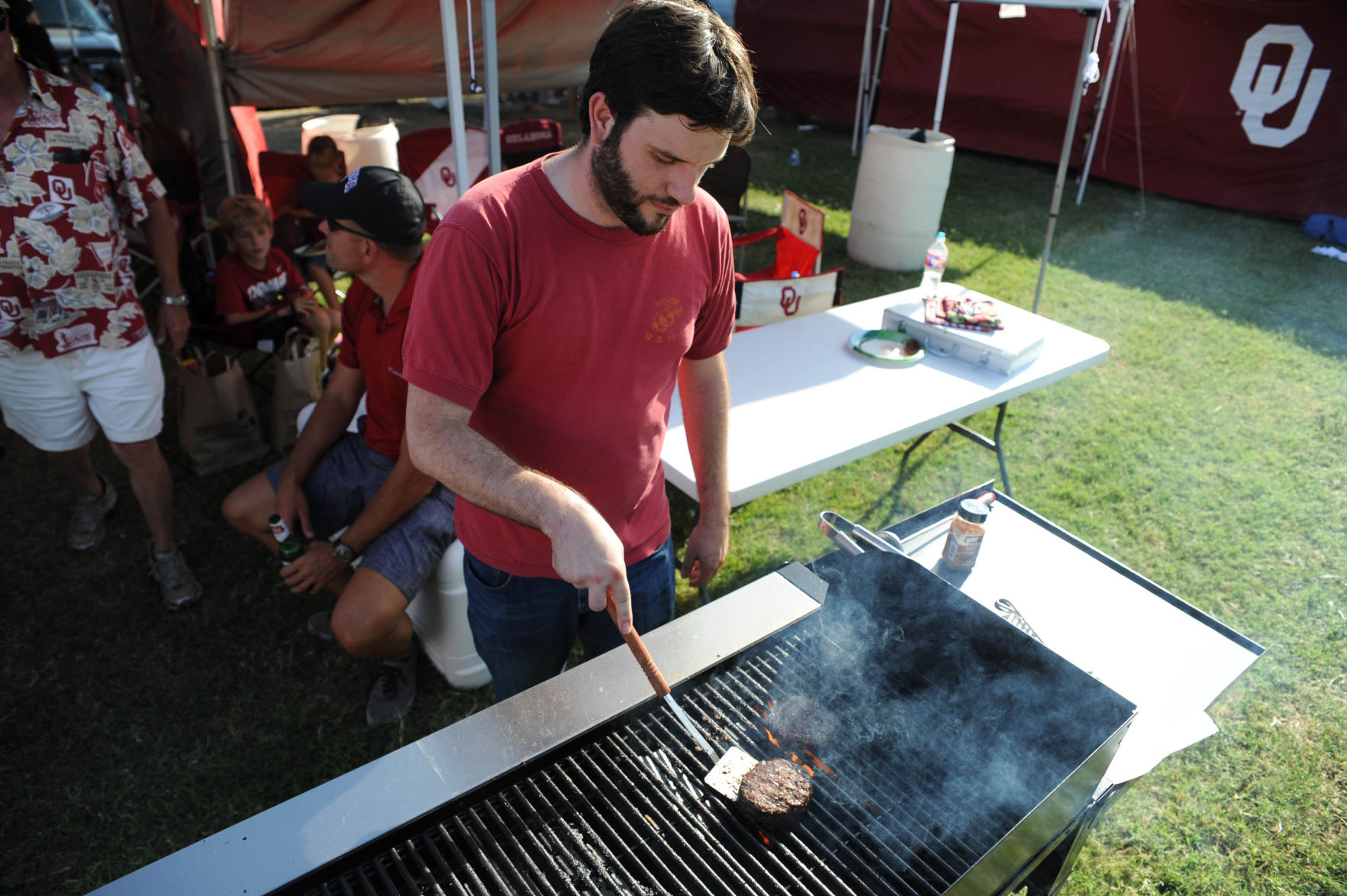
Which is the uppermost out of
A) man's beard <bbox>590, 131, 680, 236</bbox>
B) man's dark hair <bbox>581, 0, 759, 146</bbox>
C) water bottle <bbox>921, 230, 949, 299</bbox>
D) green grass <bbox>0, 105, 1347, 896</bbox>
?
man's dark hair <bbox>581, 0, 759, 146</bbox>

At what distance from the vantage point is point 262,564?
3652 millimetres

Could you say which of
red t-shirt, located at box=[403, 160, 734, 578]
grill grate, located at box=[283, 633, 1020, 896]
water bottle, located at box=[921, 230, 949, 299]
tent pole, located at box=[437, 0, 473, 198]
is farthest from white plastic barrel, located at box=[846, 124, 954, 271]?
grill grate, located at box=[283, 633, 1020, 896]

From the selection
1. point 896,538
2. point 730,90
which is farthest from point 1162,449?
point 730,90

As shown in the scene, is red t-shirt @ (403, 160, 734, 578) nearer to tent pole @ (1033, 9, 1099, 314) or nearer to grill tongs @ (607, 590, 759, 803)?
grill tongs @ (607, 590, 759, 803)

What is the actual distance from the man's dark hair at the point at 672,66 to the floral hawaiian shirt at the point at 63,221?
2461mm

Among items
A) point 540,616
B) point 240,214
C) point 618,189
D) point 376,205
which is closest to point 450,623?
point 540,616

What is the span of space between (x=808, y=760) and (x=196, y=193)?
589 centimetres

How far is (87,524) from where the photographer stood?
372 cm

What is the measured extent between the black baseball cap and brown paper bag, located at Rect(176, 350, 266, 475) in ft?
6.01

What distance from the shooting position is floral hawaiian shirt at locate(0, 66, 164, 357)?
2730 millimetres

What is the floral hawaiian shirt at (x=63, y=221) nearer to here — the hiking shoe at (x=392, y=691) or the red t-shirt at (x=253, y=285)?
the red t-shirt at (x=253, y=285)

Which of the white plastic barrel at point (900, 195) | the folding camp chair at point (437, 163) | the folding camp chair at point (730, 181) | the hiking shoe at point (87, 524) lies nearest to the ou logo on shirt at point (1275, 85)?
the white plastic barrel at point (900, 195)

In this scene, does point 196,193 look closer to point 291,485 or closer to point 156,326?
Answer: point 156,326

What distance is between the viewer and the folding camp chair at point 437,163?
6273mm
